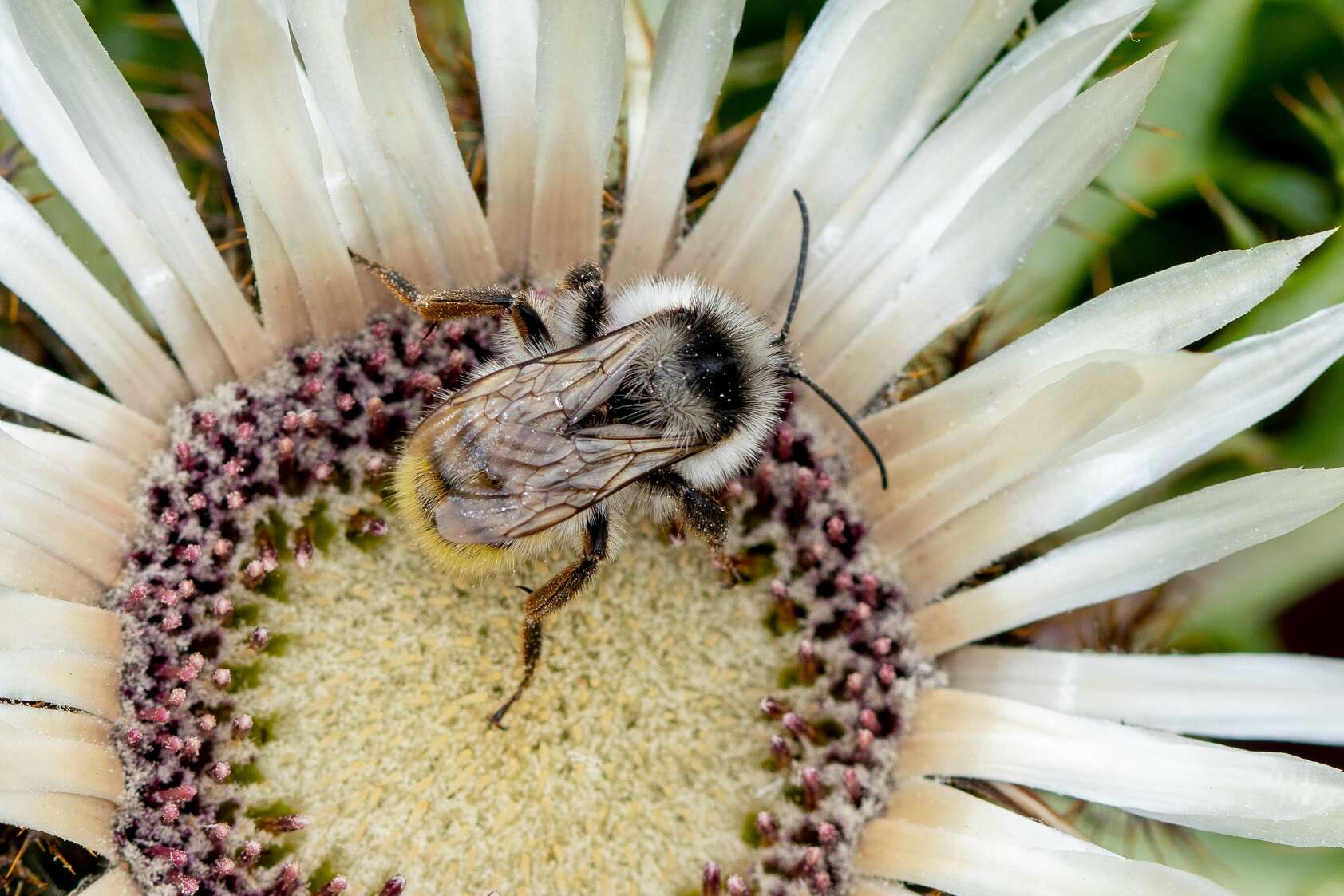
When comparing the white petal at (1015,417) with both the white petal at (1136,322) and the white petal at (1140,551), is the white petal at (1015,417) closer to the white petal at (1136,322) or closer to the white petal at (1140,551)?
the white petal at (1136,322)

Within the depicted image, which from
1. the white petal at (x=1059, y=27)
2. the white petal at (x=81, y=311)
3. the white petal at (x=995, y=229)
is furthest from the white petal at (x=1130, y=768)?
the white petal at (x=81, y=311)

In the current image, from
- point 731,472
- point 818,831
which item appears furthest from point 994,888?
point 731,472

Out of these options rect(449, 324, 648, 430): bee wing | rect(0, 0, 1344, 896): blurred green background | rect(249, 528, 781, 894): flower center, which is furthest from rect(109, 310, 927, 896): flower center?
rect(449, 324, 648, 430): bee wing

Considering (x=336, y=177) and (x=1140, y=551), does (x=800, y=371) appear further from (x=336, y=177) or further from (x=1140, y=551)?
(x=336, y=177)

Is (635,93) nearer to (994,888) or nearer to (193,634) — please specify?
(193,634)

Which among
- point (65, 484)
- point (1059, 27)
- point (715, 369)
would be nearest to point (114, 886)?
point (65, 484)
